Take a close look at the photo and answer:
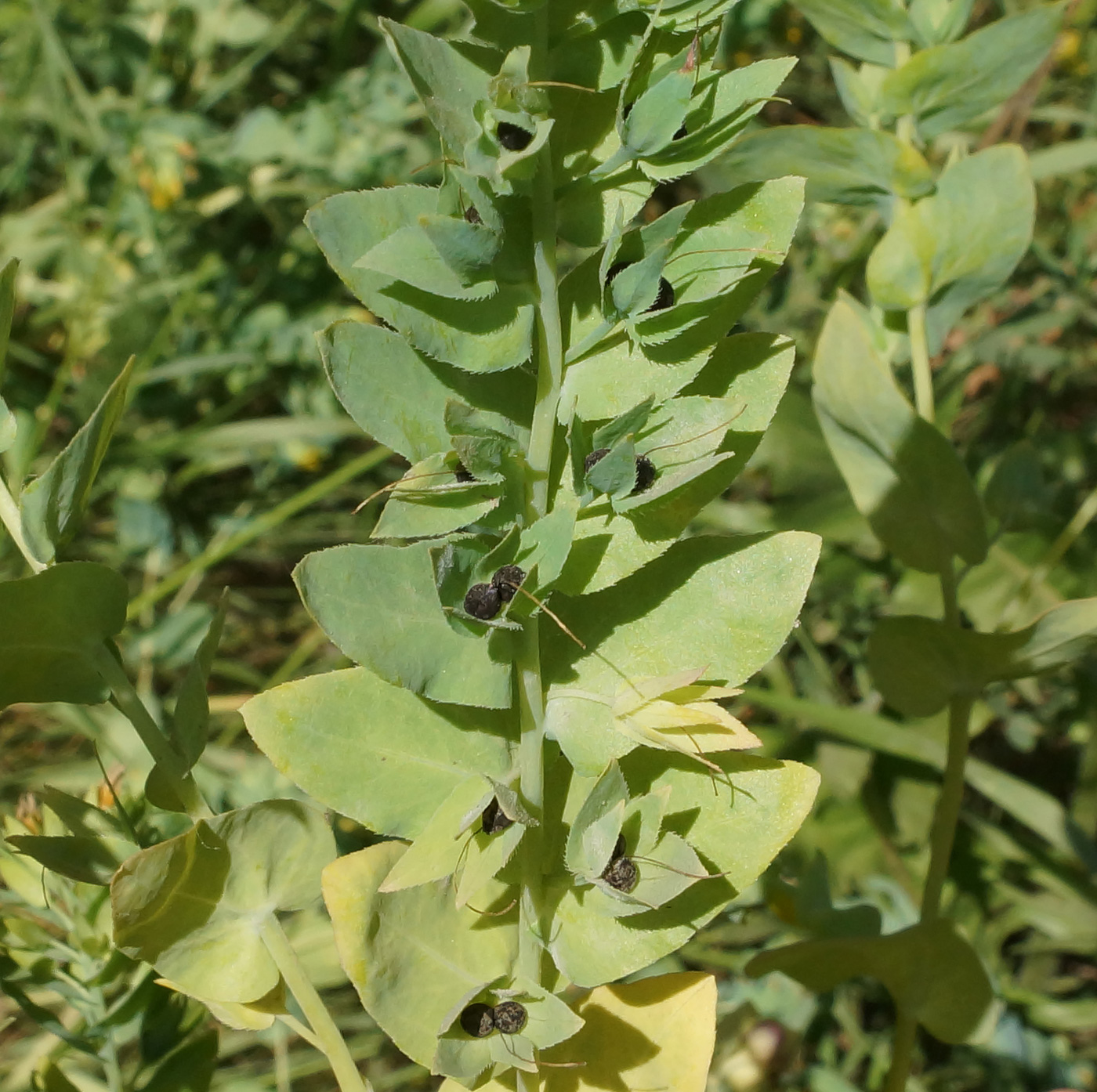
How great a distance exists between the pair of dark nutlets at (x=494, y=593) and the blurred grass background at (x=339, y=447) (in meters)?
0.57

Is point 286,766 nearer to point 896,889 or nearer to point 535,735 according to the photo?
point 535,735

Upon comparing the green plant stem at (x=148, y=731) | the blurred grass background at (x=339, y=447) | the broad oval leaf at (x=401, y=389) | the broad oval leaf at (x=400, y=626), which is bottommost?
the blurred grass background at (x=339, y=447)

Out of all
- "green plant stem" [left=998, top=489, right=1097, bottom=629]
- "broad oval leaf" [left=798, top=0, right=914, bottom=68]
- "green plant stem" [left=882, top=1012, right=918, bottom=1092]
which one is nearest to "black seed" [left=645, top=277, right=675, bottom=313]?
"broad oval leaf" [left=798, top=0, right=914, bottom=68]

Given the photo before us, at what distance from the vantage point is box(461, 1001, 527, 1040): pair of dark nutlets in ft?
1.83

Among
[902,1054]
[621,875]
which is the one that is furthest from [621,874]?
[902,1054]

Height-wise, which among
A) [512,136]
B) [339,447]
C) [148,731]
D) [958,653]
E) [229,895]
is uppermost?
[512,136]

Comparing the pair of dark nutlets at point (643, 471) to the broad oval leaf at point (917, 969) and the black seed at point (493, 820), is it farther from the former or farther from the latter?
the broad oval leaf at point (917, 969)

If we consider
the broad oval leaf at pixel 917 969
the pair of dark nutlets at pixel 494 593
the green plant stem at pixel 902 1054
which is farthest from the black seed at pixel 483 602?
the green plant stem at pixel 902 1054

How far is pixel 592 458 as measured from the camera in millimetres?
507

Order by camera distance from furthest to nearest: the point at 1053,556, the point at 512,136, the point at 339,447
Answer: the point at 339,447, the point at 1053,556, the point at 512,136

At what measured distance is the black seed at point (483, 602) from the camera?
0.49m

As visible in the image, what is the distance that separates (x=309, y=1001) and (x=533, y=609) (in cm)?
26

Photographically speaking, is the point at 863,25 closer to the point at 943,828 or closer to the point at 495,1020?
the point at 943,828

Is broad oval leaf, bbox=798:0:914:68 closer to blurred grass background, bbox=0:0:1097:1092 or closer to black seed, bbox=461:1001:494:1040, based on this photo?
blurred grass background, bbox=0:0:1097:1092
